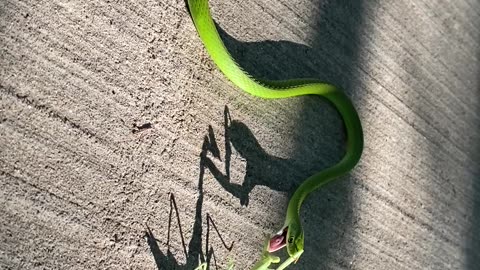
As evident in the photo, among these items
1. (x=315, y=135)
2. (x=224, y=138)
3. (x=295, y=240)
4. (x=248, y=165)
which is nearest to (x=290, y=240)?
(x=295, y=240)

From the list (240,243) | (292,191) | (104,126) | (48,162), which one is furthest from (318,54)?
(48,162)

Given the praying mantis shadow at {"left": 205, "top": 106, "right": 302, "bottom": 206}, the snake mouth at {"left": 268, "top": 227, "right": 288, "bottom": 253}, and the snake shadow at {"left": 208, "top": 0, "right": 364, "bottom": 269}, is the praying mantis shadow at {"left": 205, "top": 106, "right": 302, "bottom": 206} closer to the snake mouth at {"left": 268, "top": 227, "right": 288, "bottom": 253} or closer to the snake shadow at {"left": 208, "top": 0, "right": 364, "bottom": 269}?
the snake shadow at {"left": 208, "top": 0, "right": 364, "bottom": 269}

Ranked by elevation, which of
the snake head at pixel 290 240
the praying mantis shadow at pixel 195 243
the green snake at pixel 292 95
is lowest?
the praying mantis shadow at pixel 195 243

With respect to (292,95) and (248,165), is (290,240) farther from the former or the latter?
(292,95)

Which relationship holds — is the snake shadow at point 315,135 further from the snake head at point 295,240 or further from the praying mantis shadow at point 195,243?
the snake head at point 295,240

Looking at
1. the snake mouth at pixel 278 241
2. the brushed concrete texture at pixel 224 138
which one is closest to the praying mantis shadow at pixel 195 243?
the brushed concrete texture at pixel 224 138

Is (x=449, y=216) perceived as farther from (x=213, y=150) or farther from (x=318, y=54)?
(x=213, y=150)
